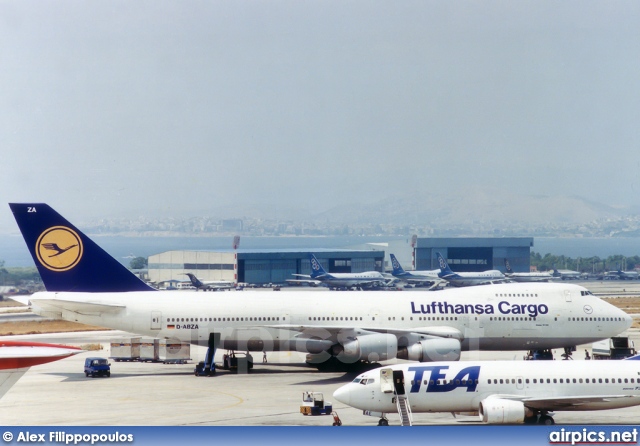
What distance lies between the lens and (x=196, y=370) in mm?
55406

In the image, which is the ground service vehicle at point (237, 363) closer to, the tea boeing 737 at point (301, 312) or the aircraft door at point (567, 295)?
the tea boeing 737 at point (301, 312)

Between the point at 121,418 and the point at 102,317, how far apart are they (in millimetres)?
16801

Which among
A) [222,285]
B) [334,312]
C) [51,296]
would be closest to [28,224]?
[51,296]

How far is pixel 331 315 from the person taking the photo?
56250 millimetres

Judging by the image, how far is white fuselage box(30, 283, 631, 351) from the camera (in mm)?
55906

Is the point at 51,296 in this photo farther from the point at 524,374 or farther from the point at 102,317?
the point at 524,374

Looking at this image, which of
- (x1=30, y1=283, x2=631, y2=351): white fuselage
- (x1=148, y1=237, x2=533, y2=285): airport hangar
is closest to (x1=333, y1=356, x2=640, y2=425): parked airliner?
(x1=30, y1=283, x2=631, y2=351): white fuselage

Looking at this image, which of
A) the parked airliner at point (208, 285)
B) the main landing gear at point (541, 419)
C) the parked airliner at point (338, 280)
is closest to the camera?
the main landing gear at point (541, 419)

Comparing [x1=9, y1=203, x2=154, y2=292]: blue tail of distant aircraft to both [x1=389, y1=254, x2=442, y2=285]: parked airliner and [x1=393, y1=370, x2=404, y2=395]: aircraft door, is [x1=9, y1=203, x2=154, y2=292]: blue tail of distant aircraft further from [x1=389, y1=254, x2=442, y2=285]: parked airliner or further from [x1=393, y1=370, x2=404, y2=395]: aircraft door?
[x1=389, y1=254, x2=442, y2=285]: parked airliner

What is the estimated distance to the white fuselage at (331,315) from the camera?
5591cm

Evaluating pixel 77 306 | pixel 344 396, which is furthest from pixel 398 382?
pixel 77 306

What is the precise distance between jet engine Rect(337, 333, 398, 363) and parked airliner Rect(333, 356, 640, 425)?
14.5 metres

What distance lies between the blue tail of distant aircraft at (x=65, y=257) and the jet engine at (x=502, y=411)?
2835 cm

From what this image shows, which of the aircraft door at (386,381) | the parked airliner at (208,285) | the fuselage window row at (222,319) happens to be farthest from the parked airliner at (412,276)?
the aircraft door at (386,381)
